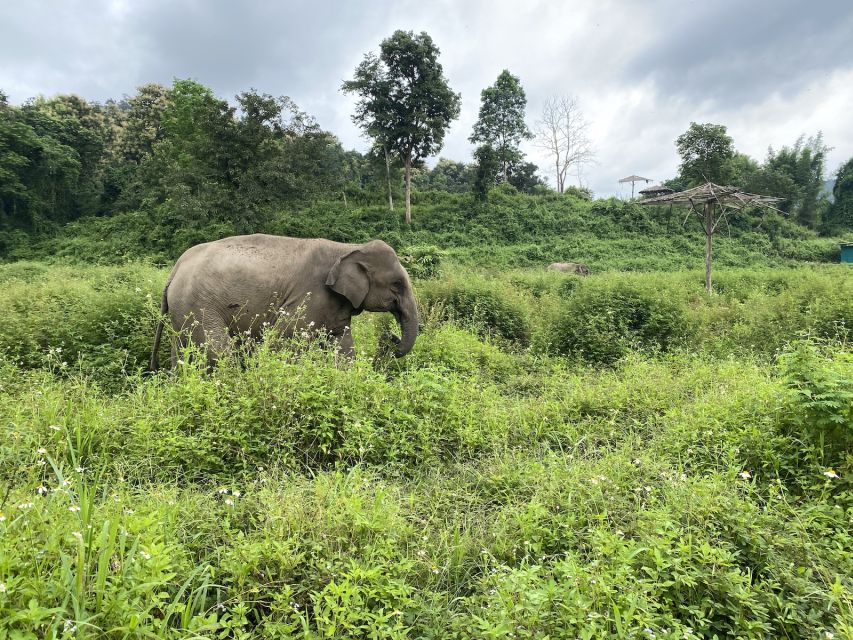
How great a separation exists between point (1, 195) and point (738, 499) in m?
40.8

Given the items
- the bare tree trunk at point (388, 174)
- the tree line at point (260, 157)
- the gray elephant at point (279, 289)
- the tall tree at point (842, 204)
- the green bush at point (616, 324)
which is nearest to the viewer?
the gray elephant at point (279, 289)

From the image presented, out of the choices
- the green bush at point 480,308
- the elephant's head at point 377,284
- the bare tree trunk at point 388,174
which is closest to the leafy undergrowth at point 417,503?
the elephant's head at point 377,284

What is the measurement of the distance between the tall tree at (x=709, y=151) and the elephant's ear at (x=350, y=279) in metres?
33.8

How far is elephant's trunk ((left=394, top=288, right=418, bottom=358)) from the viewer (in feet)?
20.7

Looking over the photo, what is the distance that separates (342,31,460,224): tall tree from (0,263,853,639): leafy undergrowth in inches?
971

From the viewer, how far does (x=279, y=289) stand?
19.9 feet

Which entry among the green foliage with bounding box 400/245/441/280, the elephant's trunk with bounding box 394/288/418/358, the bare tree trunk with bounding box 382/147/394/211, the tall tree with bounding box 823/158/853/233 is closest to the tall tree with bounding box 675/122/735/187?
the tall tree with bounding box 823/158/853/233

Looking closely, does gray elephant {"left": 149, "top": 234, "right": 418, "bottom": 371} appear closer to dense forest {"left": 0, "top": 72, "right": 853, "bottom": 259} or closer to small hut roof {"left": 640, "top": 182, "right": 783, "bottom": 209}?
small hut roof {"left": 640, "top": 182, "right": 783, "bottom": 209}

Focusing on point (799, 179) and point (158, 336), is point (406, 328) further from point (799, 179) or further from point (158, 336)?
point (799, 179)

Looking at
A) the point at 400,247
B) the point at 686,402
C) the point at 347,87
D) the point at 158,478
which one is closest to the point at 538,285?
the point at 686,402

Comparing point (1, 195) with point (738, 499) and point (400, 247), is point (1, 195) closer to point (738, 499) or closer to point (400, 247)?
point (400, 247)

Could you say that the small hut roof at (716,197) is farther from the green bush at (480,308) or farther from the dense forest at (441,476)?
the green bush at (480,308)

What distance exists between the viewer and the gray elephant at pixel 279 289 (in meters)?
5.58

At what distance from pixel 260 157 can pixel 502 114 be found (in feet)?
80.3
